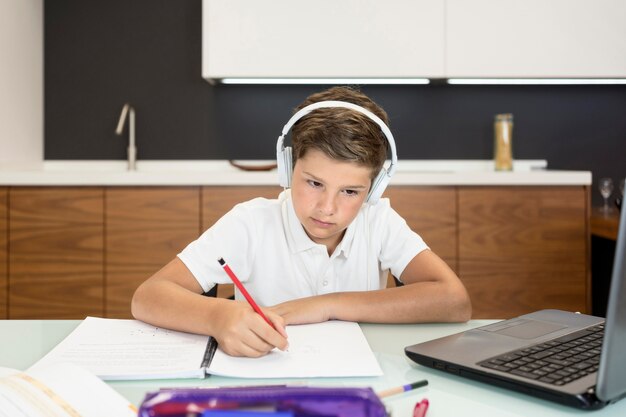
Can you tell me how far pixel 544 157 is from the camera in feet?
10.4

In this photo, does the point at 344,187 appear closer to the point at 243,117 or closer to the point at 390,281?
the point at 390,281

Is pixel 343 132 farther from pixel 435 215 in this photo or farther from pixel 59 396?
pixel 435 215

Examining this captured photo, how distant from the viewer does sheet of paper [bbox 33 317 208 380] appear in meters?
0.76

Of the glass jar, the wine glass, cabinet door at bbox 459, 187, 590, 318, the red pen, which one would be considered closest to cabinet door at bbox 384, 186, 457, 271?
cabinet door at bbox 459, 187, 590, 318

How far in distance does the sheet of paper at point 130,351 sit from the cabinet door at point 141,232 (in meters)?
1.54

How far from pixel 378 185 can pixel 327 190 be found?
14 cm

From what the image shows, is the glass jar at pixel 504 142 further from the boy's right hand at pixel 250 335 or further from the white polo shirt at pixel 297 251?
the boy's right hand at pixel 250 335

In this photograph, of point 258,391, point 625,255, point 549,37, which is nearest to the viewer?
point 258,391

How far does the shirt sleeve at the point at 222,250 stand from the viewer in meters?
1.32

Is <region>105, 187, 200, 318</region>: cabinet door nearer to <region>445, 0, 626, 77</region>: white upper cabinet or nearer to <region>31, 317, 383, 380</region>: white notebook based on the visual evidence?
<region>445, 0, 626, 77</region>: white upper cabinet

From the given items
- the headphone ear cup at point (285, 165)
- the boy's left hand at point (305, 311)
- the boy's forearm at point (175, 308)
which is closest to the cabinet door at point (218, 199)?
the headphone ear cup at point (285, 165)

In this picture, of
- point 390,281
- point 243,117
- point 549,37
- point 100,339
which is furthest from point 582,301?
point 100,339

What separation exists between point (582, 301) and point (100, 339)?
86.7 inches

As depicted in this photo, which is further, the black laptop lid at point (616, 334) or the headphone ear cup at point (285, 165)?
the headphone ear cup at point (285, 165)
